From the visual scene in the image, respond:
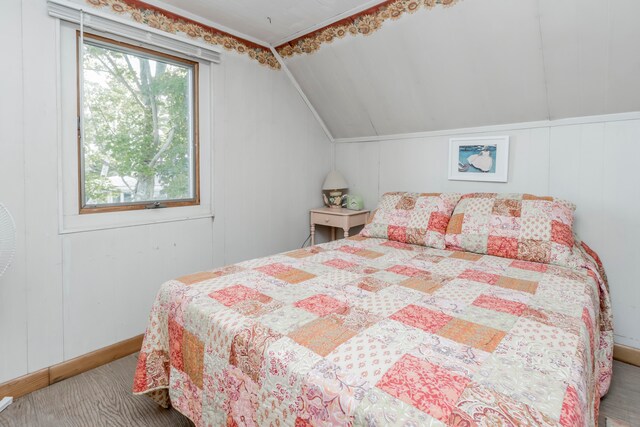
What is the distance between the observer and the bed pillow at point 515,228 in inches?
77.7

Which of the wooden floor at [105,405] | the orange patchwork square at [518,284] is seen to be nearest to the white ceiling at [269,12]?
the orange patchwork square at [518,284]

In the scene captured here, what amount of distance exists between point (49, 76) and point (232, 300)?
5.27 feet

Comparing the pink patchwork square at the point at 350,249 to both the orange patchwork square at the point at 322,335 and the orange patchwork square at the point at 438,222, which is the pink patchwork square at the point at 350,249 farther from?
the orange patchwork square at the point at 322,335

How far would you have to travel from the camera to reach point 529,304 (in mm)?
1373

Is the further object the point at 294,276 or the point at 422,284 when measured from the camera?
the point at 294,276

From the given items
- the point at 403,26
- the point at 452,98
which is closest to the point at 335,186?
the point at 452,98

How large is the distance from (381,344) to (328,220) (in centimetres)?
222

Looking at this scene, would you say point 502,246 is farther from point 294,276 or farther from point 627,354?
point 294,276

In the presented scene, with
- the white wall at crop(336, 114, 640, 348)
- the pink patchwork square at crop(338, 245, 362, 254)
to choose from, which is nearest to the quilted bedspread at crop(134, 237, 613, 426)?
the pink patchwork square at crop(338, 245, 362, 254)

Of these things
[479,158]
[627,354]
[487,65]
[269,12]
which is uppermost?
[269,12]

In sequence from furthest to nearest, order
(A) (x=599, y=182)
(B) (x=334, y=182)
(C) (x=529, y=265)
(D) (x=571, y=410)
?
(B) (x=334, y=182) → (A) (x=599, y=182) → (C) (x=529, y=265) → (D) (x=571, y=410)

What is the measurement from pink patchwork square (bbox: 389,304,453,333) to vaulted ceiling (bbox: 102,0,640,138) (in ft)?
5.74

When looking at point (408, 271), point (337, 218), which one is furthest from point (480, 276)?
point (337, 218)

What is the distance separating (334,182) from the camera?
11.3 ft
